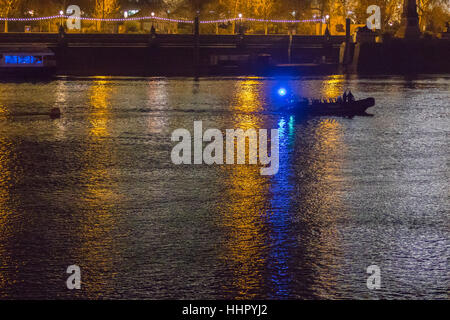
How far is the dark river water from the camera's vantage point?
10.8 metres

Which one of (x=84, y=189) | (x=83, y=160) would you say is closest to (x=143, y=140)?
(x=83, y=160)

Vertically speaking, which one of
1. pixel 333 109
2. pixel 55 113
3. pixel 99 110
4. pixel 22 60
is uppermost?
pixel 22 60

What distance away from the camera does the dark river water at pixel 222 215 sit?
35.3 feet

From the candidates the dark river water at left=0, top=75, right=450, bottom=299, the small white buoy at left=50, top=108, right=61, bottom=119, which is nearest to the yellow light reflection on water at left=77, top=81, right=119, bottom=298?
the dark river water at left=0, top=75, right=450, bottom=299

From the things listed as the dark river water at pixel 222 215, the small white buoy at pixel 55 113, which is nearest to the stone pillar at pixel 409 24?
the dark river water at pixel 222 215

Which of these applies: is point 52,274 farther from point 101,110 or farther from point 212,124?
point 101,110

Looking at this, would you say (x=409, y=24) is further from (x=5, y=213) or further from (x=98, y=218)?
(x=5, y=213)

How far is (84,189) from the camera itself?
16828mm

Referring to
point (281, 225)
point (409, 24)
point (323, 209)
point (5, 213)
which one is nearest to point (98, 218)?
point (5, 213)

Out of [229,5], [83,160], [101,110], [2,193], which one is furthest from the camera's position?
[229,5]

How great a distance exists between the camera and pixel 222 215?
47.1ft

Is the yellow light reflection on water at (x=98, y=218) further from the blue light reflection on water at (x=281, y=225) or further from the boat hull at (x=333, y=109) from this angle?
the boat hull at (x=333, y=109)

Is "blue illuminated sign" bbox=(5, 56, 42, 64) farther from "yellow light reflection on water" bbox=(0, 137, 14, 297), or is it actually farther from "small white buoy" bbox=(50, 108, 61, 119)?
"yellow light reflection on water" bbox=(0, 137, 14, 297)

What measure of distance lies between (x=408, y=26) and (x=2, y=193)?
6601cm
